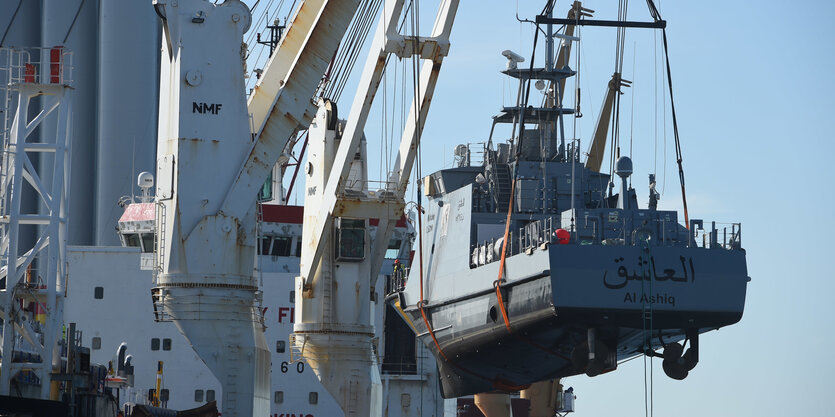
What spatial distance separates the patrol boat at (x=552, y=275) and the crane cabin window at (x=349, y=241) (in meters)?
2.89

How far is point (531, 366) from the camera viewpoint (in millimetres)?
30875

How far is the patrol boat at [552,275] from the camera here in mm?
26688

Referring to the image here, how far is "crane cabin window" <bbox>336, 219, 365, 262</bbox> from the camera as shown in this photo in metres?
30.3

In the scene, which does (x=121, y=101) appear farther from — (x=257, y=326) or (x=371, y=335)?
(x=257, y=326)

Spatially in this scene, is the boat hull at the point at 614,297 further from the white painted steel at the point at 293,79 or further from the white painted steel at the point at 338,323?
the white painted steel at the point at 293,79

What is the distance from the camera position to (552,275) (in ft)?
87.1

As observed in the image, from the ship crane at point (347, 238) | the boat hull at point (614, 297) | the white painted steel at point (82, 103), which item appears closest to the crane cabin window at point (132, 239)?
the ship crane at point (347, 238)

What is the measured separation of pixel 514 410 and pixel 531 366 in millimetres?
18881

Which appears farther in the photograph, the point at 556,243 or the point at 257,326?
the point at 556,243

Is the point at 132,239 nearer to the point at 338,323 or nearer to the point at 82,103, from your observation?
the point at 338,323

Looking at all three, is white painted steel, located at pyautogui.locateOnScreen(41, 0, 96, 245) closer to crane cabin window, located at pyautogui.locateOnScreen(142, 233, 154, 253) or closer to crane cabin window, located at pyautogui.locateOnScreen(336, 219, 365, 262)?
crane cabin window, located at pyautogui.locateOnScreen(142, 233, 154, 253)

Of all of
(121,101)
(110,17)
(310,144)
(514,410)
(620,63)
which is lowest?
(514,410)

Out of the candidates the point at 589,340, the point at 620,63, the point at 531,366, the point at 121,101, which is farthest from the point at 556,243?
the point at 121,101

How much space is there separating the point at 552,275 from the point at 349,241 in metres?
5.85
